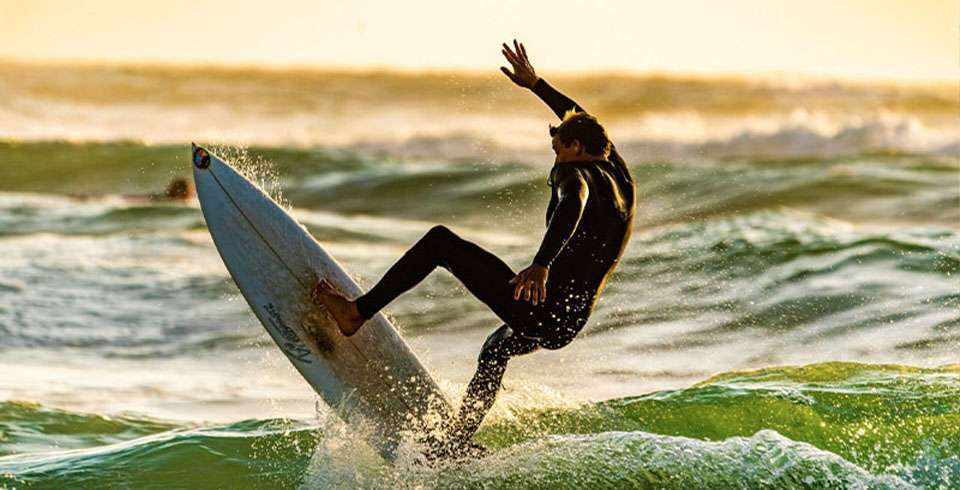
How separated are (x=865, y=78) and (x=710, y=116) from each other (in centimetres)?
735

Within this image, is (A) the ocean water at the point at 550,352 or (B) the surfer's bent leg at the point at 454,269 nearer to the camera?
(B) the surfer's bent leg at the point at 454,269

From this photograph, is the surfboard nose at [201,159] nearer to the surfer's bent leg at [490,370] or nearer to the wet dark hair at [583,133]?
the surfer's bent leg at [490,370]

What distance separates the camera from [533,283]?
5520 mm

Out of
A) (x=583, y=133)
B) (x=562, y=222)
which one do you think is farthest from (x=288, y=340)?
(x=583, y=133)

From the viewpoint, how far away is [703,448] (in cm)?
646

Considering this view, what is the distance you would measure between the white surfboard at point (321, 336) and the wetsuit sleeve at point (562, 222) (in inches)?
46.5

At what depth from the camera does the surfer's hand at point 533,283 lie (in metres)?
5.52

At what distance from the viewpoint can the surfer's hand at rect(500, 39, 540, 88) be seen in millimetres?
6344

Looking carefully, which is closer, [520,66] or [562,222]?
[562,222]

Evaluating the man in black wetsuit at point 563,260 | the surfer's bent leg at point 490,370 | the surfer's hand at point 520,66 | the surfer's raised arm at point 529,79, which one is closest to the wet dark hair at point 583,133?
the man in black wetsuit at point 563,260

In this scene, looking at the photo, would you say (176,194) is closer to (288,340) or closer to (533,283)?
(288,340)

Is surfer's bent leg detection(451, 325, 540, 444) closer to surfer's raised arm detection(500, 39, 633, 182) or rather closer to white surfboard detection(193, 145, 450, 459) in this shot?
white surfboard detection(193, 145, 450, 459)

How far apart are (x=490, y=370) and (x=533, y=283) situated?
0.67 meters

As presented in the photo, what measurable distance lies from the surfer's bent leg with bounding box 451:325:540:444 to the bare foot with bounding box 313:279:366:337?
55 centimetres
